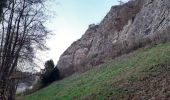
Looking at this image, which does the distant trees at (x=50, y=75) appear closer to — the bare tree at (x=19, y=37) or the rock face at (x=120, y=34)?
the rock face at (x=120, y=34)

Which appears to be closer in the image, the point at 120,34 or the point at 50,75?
the point at 120,34

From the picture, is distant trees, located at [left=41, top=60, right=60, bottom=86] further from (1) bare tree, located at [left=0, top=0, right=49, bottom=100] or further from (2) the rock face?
(1) bare tree, located at [left=0, top=0, right=49, bottom=100]

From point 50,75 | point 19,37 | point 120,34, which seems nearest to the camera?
point 19,37

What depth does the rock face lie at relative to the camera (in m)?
31.6

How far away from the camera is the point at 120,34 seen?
140ft

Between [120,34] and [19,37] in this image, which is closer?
[19,37]

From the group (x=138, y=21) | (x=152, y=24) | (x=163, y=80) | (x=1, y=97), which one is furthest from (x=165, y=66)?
(x=138, y=21)

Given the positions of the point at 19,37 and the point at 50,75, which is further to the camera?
the point at 50,75

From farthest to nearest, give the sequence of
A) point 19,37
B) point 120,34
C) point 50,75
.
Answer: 1. point 50,75
2. point 120,34
3. point 19,37

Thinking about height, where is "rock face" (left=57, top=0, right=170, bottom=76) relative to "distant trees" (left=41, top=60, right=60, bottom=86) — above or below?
above

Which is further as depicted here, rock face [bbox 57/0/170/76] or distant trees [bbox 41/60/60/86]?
distant trees [bbox 41/60/60/86]

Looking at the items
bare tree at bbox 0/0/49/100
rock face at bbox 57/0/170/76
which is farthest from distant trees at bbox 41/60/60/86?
bare tree at bbox 0/0/49/100

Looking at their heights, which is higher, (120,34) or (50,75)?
(120,34)

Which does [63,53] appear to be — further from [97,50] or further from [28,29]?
[28,29]
